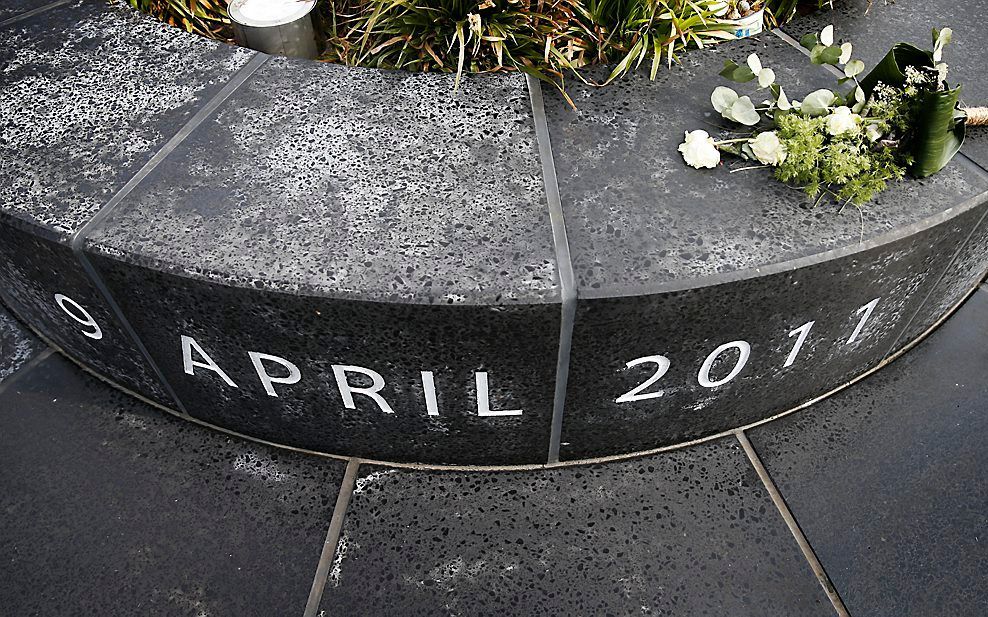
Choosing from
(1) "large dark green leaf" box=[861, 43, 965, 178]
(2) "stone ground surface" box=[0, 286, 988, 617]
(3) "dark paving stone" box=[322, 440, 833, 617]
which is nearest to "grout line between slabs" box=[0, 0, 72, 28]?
(2) "stone ground surface" box=[0, 286, 988, 617]

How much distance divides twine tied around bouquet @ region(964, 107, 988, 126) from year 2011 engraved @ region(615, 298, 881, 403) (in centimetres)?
56

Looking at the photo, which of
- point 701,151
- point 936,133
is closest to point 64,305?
point 701,151

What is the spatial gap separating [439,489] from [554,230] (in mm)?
849

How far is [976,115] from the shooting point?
2043mm

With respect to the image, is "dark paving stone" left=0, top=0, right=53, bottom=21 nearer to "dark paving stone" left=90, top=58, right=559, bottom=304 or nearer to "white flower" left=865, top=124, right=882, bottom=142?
"dark paving stone" left=90, top=58, right=559, bottom=304

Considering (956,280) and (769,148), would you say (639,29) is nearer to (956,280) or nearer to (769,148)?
(769,148)

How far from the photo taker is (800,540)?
203cm

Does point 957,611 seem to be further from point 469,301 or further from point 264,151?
point 264,151

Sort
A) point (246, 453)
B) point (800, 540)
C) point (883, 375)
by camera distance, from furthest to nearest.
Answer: point (883, 375), point (246, 453), point (800, 540)

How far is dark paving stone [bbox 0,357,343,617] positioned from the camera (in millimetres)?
1954

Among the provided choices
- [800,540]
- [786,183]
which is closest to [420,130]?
[786,183]

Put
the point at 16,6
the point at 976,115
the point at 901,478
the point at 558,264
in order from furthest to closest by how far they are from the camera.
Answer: the point at 16,6 → the point at 901,478 → the point at 976,115 → the point at 558,264

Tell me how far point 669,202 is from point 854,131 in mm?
495

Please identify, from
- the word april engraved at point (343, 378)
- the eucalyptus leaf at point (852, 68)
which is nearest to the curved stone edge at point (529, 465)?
the word april engraved at point (343, 378)
